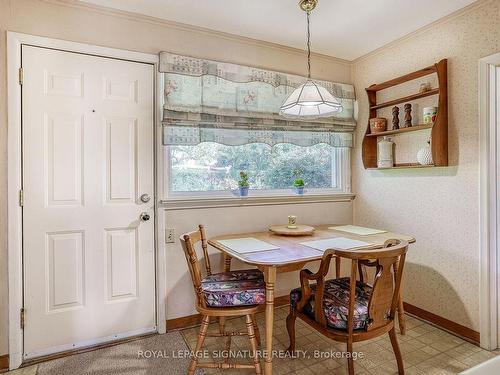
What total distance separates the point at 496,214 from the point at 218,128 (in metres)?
2.10

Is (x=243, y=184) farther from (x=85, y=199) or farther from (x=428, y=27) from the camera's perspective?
(x=428, y=27)

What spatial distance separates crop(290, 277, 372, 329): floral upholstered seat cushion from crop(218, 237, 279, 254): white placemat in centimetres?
34

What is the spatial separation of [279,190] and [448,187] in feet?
4.48

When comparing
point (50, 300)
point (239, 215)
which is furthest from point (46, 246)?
point (239, 215)

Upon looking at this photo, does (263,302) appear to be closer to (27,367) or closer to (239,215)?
(239,215)

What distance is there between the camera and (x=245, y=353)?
207 centimetres

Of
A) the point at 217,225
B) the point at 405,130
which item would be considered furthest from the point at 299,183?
the point at 405,130

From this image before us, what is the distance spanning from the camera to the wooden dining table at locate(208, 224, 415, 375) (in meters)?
1.70

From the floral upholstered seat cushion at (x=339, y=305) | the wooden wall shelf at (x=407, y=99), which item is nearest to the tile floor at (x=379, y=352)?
the floral upholstered seat cushion at (x=339, y=305)

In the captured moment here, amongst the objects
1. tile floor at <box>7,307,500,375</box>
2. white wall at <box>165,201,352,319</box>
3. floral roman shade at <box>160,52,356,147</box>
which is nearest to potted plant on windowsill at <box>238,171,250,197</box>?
white wall at <box>165,201,352,319</box>

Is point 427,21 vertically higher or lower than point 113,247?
higher

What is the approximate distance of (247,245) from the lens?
2098 mm

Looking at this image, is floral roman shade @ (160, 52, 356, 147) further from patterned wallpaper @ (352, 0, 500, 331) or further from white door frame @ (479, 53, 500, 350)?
white door frame @ (479, 53, 500, 350)

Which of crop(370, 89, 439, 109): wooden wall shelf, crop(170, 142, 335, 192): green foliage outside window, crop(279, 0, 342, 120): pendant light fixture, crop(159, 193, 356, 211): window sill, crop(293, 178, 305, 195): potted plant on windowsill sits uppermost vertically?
crop(370, 89, 439, 109): wooden wall shelf
